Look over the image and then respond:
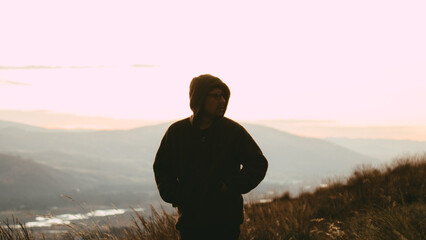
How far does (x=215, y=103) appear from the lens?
11.0 ft

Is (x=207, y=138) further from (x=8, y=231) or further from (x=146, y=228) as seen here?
(x=8, y=231)

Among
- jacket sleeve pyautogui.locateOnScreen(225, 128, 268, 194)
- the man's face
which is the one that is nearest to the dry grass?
jacket sleeve pyautogui.locateOnScreen(225, 128, 268, 194)

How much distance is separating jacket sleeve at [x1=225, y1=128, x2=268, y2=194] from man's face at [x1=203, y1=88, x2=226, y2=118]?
0.89 feet

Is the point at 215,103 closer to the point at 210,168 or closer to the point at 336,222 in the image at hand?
the point at 210,168

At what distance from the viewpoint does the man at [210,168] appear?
3365 millimetres

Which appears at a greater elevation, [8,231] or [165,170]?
[165,170]

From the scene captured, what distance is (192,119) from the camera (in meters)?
3.48

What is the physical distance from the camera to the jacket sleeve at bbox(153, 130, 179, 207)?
3.44m

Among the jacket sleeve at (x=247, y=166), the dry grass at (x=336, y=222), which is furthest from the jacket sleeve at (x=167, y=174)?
the dry grass at (x=336, y=222)

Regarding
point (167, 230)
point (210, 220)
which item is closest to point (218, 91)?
point (210, 220)

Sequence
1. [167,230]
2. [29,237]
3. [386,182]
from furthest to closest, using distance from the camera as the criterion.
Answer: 1. [386,182]
2. [167,230]
3. [29,237]

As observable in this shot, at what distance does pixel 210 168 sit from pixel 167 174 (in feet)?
1.22

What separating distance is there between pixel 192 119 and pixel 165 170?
0.47m

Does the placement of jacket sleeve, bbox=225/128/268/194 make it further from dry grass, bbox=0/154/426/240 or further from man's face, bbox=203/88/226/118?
dry grass, bbox=0/154/426/240
